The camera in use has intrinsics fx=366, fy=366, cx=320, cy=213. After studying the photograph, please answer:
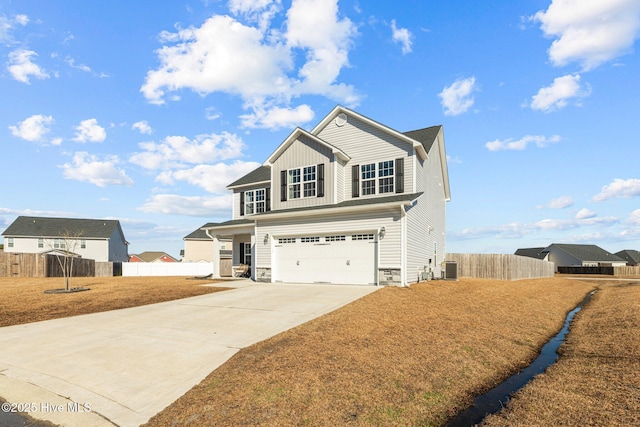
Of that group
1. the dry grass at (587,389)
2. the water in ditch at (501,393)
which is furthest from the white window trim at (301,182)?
the dry grass at (587,389)

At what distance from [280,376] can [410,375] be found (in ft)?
7.36

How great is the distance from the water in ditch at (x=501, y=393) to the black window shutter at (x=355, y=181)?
11.6 m

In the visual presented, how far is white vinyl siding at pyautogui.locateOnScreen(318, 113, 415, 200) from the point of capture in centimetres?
1836

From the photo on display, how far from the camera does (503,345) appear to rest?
8.89m

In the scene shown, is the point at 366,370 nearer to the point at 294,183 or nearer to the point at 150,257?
the point at 294,183

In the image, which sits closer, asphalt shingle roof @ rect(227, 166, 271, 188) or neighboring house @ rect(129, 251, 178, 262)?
asphalt shingle roof @ rect(227, 166, 271, 188)

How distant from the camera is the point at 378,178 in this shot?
1912 cm

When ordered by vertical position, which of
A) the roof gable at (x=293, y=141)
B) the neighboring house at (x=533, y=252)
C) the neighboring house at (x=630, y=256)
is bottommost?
the neighboring house at (x=630, y=256)

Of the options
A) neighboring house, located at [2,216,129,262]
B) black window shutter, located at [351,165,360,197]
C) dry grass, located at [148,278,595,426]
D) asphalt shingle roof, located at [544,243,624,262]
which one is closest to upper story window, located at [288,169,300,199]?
black window shutter, located at [351,165,360,197]

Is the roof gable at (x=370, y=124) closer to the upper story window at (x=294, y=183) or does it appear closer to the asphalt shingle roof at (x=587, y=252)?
the upper story window at (x=294, y=183)

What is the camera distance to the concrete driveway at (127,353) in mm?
5430

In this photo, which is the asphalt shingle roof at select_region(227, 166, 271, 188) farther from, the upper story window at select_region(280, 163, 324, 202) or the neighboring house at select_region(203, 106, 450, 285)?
the upper story window at select_region(280, 163, 324, 202)

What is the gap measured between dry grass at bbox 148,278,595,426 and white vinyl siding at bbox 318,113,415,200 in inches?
348

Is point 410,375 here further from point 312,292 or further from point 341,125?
point 341,125
